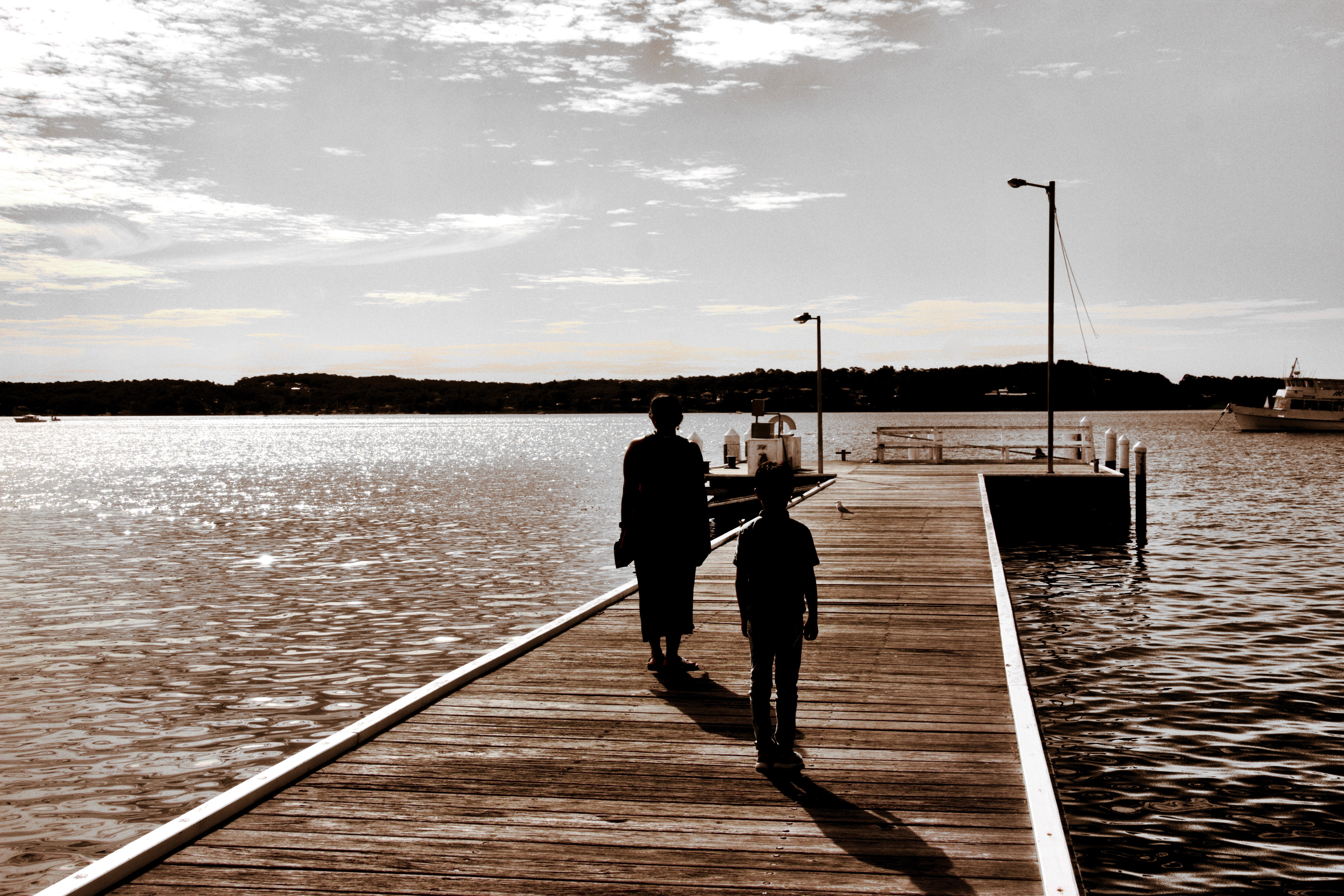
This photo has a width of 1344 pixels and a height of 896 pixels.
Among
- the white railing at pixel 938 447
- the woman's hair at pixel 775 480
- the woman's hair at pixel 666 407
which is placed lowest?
the white railing at pixel 938 447

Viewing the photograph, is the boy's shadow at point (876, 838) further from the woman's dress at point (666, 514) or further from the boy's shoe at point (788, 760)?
the woman's dress at point (666, 514)

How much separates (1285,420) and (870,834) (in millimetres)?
132006

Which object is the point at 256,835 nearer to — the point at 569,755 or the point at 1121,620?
the point at 569,755

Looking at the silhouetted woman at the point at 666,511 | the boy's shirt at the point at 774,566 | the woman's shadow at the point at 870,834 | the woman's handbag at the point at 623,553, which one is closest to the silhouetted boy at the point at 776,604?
the boy's shirt at the point at 774,566

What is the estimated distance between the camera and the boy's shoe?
521 cm

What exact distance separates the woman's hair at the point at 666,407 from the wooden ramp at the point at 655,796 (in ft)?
6.27

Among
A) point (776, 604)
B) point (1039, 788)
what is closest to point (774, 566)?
point (776, 604)

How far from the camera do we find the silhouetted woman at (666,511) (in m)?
6.96

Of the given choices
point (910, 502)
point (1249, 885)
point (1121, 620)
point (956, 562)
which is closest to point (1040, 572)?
point (910, 502)

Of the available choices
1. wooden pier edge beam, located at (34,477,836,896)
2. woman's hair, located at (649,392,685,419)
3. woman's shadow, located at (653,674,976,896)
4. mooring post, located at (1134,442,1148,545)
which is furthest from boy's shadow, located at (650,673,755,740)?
mooring post, located at (1134,442,1148,545)

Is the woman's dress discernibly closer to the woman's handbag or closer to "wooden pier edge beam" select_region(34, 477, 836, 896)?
the woman's handbag

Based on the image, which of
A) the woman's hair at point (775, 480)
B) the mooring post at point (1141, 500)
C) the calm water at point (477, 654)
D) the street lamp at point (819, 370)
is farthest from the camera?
the street lamp at point (819, 370)

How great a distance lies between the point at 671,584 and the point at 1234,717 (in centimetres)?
685

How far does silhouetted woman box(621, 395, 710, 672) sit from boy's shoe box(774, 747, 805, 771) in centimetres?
188
